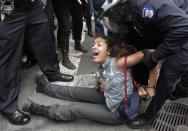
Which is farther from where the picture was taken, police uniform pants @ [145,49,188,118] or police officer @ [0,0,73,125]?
police officer @ [0,0,73,125]

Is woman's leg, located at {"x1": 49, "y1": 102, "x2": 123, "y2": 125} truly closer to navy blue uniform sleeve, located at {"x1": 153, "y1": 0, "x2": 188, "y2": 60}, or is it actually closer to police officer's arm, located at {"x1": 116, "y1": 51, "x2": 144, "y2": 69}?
police officer's arm, located at {"x1": 116, "y1": 51, "x2": 144, "y2": 69}

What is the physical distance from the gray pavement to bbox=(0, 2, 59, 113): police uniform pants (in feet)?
0.83

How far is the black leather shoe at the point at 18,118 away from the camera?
11.1 ft

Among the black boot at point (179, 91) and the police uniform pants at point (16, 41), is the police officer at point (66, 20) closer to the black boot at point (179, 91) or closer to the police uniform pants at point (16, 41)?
the police uniform pants at point (16, 41)

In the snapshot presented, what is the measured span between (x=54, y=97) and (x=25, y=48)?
2.40ft

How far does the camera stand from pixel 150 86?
3297mm

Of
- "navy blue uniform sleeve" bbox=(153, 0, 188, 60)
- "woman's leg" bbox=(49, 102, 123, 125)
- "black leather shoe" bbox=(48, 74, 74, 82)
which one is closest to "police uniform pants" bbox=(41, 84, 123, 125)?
"woman's leg" bbox=(49, 102, 123, 125)

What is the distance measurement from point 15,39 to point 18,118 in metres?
0.80

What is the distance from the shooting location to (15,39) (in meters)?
3.38

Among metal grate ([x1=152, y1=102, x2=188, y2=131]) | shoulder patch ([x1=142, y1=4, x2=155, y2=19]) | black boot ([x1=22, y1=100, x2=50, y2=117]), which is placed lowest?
metal grate ([x1=152, y1=102, x2=188, y2=131])

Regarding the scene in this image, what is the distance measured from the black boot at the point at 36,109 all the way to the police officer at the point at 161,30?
40.4 inches

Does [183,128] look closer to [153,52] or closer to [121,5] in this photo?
[153,52]

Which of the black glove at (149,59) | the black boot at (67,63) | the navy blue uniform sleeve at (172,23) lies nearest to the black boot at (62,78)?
the black boot at (67,63)

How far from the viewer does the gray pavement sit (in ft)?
11.0
